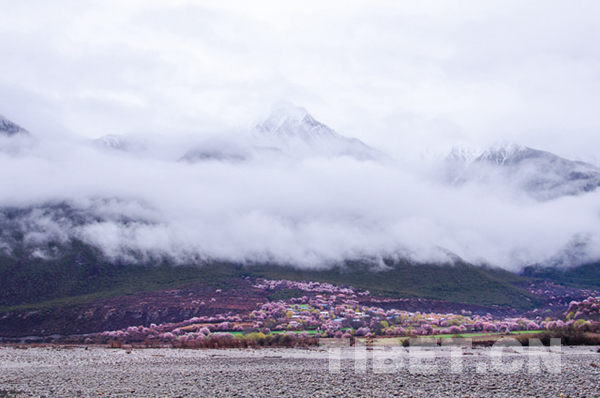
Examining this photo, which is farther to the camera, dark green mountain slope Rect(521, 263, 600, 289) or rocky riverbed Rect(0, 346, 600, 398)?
dark green mountain slope Rect(521, 263, 600, 289)

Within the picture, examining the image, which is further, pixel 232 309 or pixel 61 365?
pixel 232 309

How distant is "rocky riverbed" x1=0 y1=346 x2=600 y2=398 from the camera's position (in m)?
A: 25.2

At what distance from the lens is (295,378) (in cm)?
3094

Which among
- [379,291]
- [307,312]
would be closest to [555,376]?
[307,312]

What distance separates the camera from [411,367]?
35.6m

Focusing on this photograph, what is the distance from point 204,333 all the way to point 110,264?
206 feet

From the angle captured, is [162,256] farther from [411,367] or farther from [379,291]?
[411,367]

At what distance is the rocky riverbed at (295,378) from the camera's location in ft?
82.7

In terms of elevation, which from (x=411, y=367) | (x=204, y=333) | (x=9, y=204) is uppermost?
(x=9, y=204)

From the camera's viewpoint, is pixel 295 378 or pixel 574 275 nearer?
pixel 295 378

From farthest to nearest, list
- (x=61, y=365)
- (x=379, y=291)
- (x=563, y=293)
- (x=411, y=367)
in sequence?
(x=563, y=293) < (x=379, y=291) < (x=61, y=365) < (x=411, y=367)

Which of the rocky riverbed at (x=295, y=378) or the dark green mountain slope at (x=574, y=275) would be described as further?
the dark green mountain slope at (x=574, y=275)

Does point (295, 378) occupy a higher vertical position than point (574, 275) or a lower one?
higher

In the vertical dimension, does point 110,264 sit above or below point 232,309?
above
